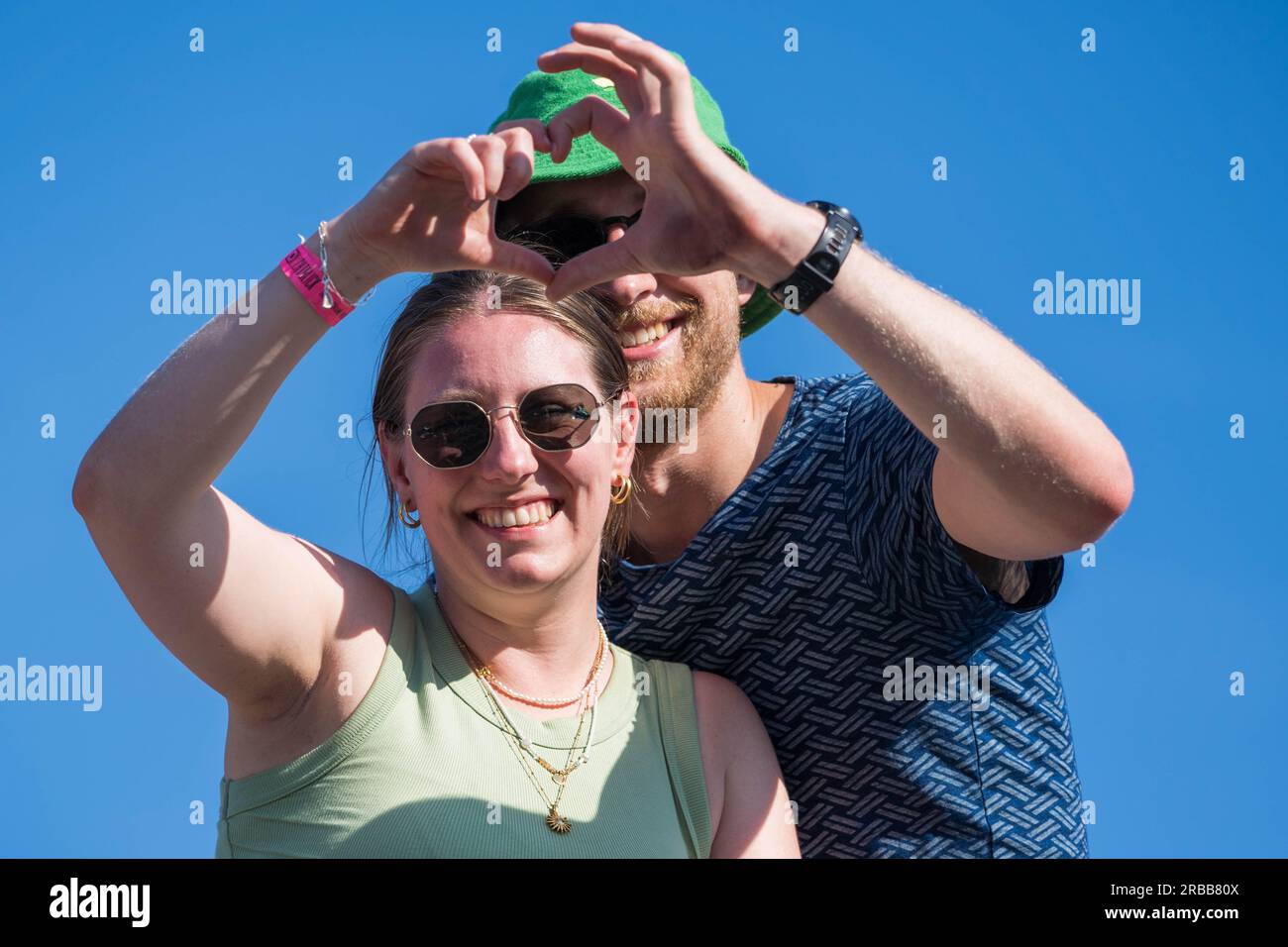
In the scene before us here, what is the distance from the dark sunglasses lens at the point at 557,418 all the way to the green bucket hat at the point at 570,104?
2.98 feet

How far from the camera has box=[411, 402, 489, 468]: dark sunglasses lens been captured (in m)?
3.78

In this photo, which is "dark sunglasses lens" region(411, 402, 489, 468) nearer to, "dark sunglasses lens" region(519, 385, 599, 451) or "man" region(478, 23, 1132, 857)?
"dark sunglasses lens" region(519, 385, 599, 451)

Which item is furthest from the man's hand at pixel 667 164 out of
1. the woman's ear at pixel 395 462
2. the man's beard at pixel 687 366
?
the man's beard at pixel 687 366

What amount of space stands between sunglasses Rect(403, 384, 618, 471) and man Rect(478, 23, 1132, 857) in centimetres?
42

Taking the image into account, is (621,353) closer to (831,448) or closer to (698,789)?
(831,448)

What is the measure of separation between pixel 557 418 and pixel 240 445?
93 cm

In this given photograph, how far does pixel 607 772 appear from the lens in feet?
12.6

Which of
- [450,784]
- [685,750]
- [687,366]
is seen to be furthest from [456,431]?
[687,366]

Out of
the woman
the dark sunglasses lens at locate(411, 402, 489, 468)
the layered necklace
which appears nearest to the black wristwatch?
the woman

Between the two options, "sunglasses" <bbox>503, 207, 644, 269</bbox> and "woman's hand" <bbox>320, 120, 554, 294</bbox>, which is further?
"sunglasses" <bbox>503, 207, 644, 269</bbox>

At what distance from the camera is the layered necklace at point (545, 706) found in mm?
3656

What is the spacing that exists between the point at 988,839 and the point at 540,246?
225 centimetres

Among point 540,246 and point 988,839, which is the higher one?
point 540,246
